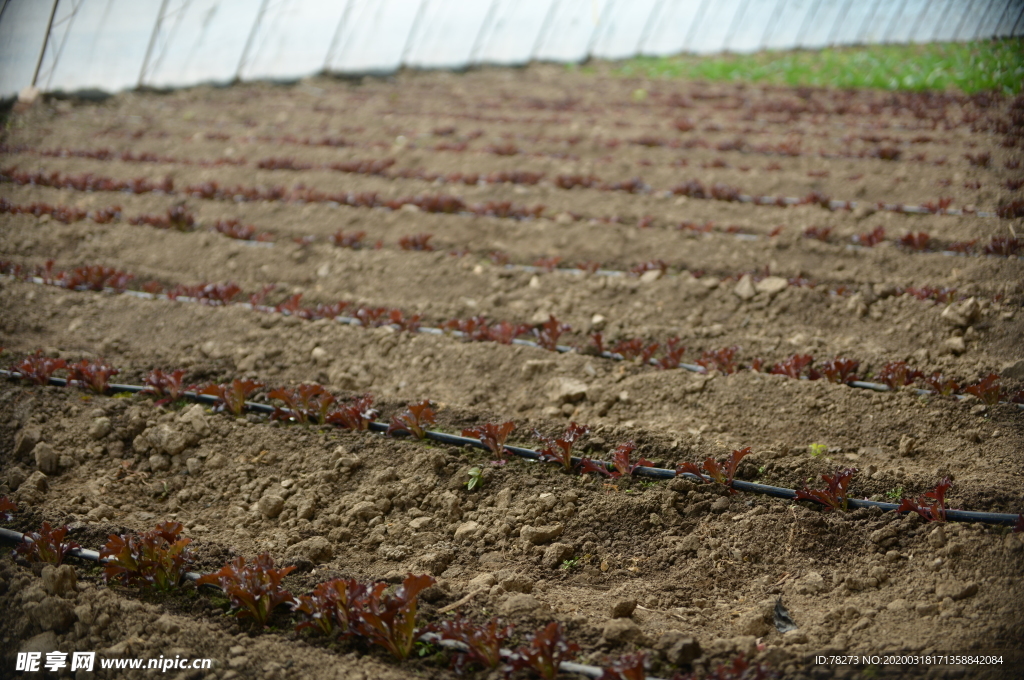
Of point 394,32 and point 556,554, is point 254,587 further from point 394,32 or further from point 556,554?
point 394,32

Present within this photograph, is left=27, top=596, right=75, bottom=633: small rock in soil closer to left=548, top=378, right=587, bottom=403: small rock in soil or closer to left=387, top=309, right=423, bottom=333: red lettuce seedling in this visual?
left=548, top=378, right=587, bottom=403: small rock in soil

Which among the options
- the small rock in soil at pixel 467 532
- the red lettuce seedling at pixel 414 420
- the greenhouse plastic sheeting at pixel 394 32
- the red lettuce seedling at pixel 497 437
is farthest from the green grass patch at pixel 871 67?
the small rock in soil at pixel 467 532

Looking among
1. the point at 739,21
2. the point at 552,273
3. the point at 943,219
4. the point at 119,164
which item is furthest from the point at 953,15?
the point at 119,164

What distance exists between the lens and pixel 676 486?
11.4 feet

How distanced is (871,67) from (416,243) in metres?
14.6

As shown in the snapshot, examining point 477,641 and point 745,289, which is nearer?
point 477,641

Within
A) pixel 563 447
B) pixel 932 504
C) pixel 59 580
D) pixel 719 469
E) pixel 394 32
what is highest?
pixel 394 32

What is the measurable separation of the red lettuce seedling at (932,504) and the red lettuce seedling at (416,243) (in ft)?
15.5

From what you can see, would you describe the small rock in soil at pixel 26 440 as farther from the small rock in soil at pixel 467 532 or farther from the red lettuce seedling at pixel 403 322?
the small rock in soil at pixel 467 532

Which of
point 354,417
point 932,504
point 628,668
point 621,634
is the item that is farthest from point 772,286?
point 628,668

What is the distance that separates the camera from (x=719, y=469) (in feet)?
11.3

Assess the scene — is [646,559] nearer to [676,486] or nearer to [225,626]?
[676,486]

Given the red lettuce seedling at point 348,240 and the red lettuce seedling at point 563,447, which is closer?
the red lettuce seedling at point 563,447

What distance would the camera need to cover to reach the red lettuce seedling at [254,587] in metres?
2.83
